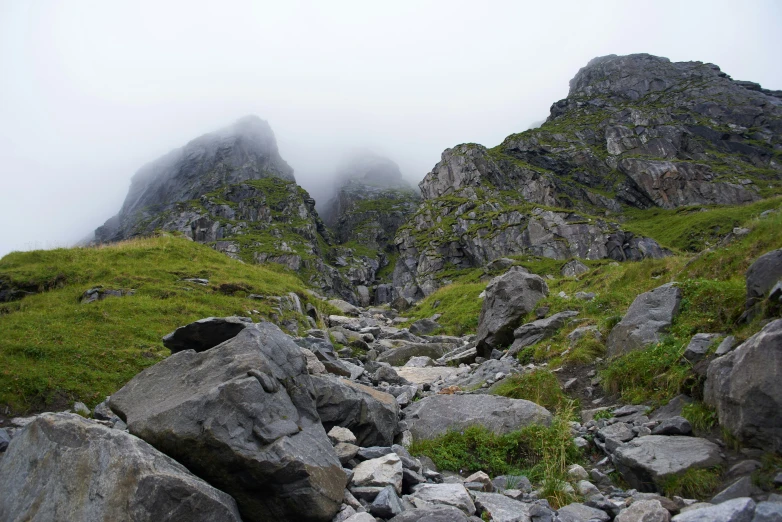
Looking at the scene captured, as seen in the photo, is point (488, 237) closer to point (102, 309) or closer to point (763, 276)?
point (102, 309)

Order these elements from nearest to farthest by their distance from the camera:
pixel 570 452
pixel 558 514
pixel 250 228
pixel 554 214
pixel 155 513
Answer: pixel 155 513 < pixel 558 514 < pixel 570 452 < pixel 554 214 < pixel 250 228

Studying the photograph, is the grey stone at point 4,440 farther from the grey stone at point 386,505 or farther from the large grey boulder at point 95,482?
the grey stone at point 386,505

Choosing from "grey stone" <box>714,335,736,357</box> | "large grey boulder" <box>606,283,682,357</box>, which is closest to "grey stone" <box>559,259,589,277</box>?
"large grey boulder" <box>606,283,682,357</box>

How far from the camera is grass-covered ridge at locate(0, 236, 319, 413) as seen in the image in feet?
35.4

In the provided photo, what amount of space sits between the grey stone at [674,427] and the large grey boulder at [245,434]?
17.2 feet

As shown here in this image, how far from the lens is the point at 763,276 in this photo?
26.5 ft

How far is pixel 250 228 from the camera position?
134375 mm

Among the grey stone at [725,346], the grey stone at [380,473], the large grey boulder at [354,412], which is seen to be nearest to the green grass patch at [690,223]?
the grey stone at [725,346]

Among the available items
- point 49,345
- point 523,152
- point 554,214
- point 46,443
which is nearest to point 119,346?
point 49,345

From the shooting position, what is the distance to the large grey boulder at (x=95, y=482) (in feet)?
15.5

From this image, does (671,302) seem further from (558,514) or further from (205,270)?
(205,270)

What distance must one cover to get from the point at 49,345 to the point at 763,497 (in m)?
15.4

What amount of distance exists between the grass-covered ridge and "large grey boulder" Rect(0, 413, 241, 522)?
18.1ft

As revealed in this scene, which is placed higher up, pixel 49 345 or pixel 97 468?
pixel 97 468
